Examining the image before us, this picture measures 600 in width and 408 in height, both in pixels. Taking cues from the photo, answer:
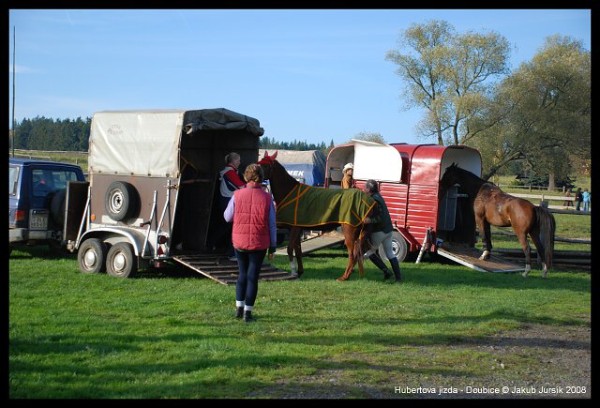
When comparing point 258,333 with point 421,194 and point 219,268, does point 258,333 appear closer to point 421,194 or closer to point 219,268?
point 219,268

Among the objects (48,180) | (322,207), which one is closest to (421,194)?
(322,207)

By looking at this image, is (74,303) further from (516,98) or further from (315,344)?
(516,98)

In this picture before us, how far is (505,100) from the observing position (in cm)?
3036

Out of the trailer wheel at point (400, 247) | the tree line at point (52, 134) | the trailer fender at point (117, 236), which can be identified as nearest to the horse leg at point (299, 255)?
the trailer fender at point (117, 236)

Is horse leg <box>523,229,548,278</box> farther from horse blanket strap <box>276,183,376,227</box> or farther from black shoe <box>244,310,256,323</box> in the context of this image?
black shoe <box>244,310,256,323</box>

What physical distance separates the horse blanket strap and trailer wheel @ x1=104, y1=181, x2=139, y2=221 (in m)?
2.63

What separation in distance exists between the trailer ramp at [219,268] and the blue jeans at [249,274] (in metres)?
2.68

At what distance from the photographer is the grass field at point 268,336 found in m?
6.27

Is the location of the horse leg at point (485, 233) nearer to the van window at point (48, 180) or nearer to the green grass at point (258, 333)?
the green grass at point (258, 333)

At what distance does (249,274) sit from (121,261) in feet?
13.9

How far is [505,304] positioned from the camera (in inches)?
440

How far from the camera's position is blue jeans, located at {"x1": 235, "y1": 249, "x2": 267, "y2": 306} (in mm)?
8898

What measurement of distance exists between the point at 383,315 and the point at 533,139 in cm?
2194
